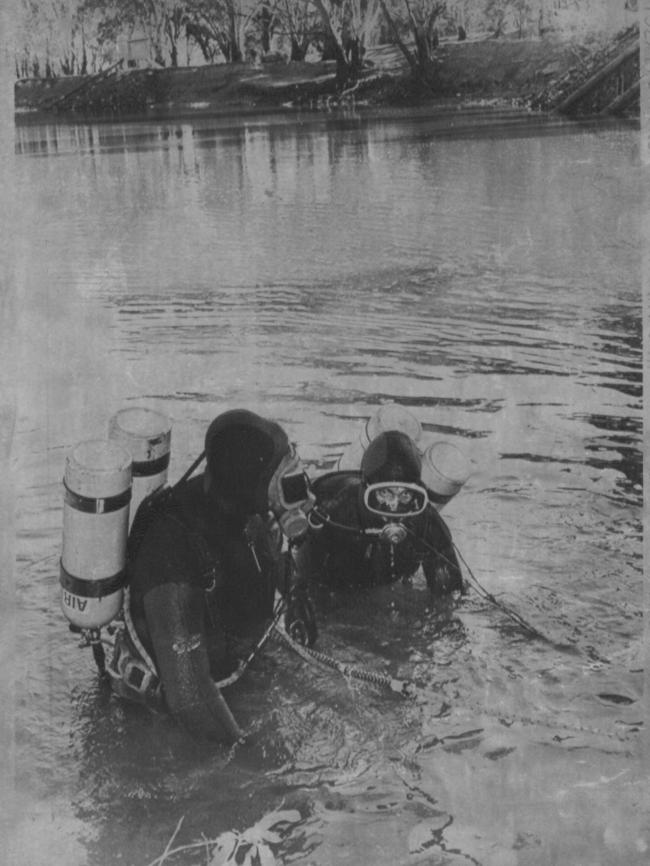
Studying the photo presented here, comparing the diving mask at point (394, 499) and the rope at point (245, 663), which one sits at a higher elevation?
the diving mask at point (394, 499)

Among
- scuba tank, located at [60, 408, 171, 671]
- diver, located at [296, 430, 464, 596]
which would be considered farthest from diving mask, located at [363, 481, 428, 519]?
scuba tank, located at [60, 408, 171, 671]

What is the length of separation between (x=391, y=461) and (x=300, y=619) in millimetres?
557

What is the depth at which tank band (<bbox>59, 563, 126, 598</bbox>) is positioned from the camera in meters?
2.21

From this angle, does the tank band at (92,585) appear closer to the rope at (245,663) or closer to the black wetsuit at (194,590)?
the black wetsuit at (194,590)

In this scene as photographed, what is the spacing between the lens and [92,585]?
221 cm

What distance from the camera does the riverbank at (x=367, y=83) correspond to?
3602 millimetres

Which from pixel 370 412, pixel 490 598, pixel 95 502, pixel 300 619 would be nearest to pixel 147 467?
pixel 95 502

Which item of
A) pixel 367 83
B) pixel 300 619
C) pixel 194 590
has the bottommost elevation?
pixel 300 619

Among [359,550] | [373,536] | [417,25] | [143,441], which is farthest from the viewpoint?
[417,25]

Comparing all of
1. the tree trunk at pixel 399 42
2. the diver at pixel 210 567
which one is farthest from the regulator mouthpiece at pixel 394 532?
the tree trunk at pixel 399 42

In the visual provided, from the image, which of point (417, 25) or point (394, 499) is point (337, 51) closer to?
point (417, 25)

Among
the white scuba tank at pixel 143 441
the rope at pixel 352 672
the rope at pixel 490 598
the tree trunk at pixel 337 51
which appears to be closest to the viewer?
the white scuba tank at pixel 143 441

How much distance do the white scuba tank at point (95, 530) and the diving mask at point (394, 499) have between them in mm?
812

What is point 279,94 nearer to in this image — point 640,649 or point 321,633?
point 321,633
